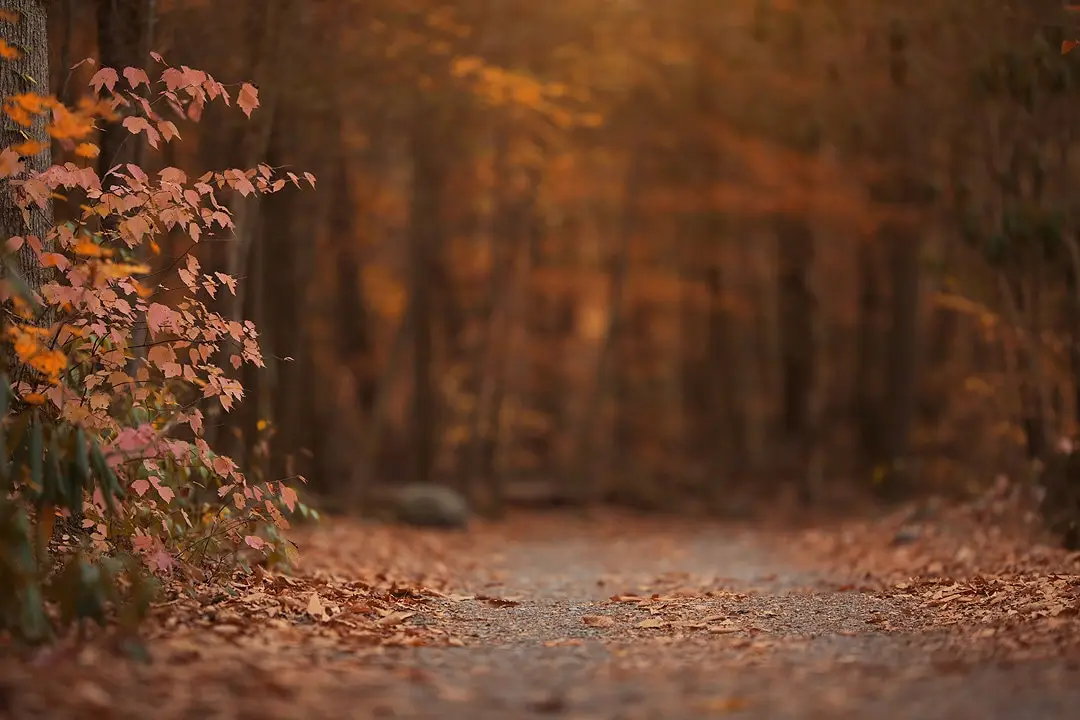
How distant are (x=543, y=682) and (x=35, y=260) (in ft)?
12.5

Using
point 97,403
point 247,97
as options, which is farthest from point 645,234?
point 97,403

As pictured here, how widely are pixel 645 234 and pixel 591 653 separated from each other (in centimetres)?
1895

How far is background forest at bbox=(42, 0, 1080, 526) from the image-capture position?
36.9 ft

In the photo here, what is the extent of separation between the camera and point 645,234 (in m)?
24.4

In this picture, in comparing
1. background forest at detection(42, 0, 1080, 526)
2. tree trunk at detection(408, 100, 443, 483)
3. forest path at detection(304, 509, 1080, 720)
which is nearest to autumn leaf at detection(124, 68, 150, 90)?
background forest at detection(42, 0, 1080, 526)

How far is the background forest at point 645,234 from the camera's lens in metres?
11.3

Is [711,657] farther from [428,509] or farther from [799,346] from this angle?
[799,346]

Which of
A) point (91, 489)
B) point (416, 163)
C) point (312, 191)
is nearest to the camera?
point (91, 489)

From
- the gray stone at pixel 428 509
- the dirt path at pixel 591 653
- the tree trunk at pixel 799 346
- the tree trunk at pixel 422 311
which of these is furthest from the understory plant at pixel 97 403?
the tree trunk at pixel 799 346

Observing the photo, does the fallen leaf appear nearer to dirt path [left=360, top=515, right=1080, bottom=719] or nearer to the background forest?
dirt path [left=360, top=515, right=1080, bottom=719]

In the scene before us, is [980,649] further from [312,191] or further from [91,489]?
[312,191]

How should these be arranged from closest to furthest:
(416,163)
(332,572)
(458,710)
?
1. (458,710)
2. (332,572)
3. (416,163)

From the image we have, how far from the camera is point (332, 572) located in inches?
345

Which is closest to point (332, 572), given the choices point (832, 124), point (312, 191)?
point (312, 191)
